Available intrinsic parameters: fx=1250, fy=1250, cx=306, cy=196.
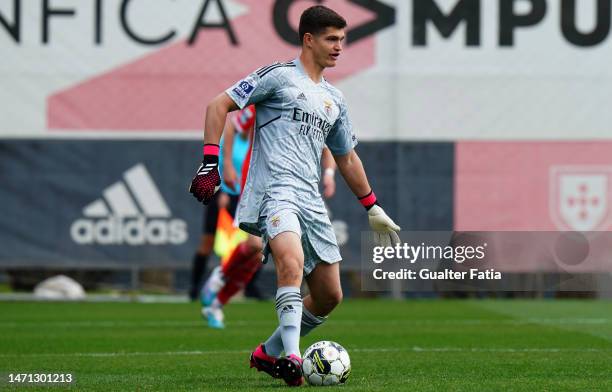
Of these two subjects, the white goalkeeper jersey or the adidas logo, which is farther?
the adidas logo

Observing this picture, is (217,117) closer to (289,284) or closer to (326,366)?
(289,284)

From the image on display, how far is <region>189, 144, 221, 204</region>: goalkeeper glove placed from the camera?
582 cm

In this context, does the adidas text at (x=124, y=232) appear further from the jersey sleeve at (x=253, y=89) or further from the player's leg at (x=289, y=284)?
the player's leg at (x=289, y=284)

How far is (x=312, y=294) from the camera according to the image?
6.31 meters

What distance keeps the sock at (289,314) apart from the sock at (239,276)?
3.90 meters

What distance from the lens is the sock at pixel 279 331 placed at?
6250mm

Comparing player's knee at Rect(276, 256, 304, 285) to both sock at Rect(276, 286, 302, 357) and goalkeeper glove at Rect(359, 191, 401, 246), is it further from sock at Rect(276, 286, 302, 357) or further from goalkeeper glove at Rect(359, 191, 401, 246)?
goalkeeper glove at Rect(359, 191, 401, 246)

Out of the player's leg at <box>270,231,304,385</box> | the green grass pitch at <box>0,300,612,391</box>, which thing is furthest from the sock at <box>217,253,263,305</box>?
the player's leg at <box>270,231,304,385</box>

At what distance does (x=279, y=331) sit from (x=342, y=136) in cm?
110

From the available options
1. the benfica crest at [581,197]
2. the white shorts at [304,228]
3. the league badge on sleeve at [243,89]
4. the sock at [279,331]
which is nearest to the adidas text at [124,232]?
the benfica crest at [581,197]

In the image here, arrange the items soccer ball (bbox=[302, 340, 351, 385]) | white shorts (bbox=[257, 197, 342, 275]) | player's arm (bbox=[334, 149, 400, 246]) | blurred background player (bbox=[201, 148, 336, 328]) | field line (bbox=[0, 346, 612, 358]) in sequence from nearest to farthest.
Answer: soccer ball (bbox=[302, 340, 351, 385]) → white shorts (bbox=[257, 197, 342, 275]) → player's arm (bbox=[334, 149, 400, 246]) → field line (bbox=[0, 346, 612, 358]) → blurred background player (bbox=[201, 148, 336, 328])

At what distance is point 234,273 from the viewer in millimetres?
9961

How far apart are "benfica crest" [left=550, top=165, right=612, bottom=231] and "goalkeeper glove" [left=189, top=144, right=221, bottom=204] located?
898 cm

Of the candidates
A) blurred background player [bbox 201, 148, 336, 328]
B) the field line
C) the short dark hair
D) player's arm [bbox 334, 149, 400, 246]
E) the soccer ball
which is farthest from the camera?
blurred background player [bbox 201, 148, 336, 328]
